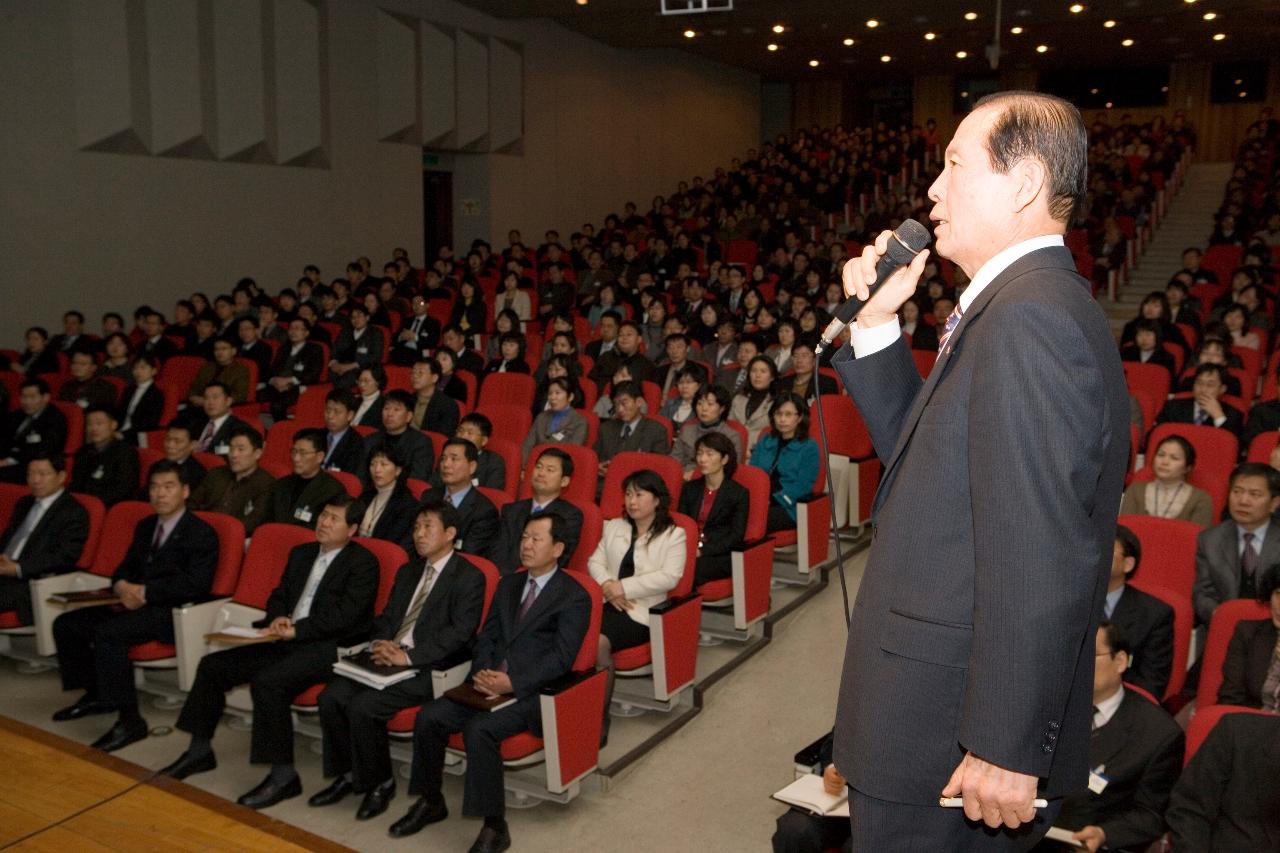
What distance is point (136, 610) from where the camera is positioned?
403 centimetres

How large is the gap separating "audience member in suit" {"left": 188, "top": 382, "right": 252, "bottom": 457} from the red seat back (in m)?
4.73

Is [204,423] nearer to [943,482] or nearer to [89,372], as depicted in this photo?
[89,372]

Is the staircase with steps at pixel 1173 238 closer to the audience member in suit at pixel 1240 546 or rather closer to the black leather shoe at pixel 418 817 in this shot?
the audience member in suit at pixel 1240 546

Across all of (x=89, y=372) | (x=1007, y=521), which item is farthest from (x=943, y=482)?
(x=89, y=372)

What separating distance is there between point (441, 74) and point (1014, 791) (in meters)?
12.0

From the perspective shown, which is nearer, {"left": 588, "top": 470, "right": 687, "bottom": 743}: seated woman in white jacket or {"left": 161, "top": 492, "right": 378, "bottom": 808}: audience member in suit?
{"left": 161, "top": 492, "right": 378, "bottom": 808}: audience member in suit

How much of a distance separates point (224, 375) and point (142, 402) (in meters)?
0.68

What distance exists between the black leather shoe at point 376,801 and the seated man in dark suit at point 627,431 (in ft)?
7.57

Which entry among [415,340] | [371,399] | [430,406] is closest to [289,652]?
[430,406]

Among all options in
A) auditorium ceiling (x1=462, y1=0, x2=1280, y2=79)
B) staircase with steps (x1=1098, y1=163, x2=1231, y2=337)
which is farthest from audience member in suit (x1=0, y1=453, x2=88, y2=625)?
staircase with steps (x1=1098, y1=163, x2=1231, y2=337)

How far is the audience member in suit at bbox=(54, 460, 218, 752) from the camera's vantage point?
388 centimetres

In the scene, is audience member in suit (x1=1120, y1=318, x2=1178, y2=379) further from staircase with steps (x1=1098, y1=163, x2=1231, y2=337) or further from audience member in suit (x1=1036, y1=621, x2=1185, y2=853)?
audience member in suit (x1=1036, y1=621, x2=1185, y2=853)

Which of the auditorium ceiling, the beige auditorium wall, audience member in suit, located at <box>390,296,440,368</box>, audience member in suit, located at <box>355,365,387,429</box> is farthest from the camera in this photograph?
the auditorium ceiling

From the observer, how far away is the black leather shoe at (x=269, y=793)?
3.40 meters
